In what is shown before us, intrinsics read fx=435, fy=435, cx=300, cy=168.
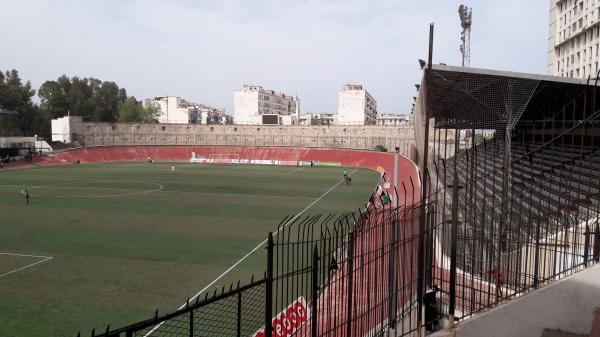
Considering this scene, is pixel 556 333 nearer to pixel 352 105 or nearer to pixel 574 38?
pixel 574 38

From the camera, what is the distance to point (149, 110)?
12000 cm

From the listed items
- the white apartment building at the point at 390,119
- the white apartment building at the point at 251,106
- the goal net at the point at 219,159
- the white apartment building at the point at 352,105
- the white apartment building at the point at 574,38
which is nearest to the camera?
the white apartment building at the point at 574,38

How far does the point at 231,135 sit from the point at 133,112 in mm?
38599

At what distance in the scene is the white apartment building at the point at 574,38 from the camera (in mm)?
45131

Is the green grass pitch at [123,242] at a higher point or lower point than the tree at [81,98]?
lower

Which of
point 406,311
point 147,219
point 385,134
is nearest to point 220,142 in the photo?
point 385,134

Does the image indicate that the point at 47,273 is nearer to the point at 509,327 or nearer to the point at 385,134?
the point at 509,327

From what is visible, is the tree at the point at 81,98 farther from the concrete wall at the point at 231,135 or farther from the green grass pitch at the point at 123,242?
the green grass pitch at the point at 123,242

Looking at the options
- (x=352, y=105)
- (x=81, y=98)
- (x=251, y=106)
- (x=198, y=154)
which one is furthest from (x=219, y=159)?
(x=251, y=106)

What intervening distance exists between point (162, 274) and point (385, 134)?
2746 inches

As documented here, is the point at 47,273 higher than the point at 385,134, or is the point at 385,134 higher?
the point at 385,134

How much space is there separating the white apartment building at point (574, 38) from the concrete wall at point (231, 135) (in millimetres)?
31730

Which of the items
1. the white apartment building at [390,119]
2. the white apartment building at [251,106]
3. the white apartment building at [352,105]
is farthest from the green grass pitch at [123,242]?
the white apartment building at [390,119]

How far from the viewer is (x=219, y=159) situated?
73.2 metres
